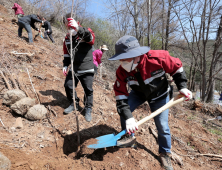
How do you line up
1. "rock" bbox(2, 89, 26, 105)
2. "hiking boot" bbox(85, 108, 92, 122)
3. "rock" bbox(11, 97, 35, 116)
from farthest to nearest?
"hiking boot" bbox(85, 108, 92, 122)
"rock" bbox(2, 89, 26, 105)
"rock" bbox(11, 97, 35, 116)

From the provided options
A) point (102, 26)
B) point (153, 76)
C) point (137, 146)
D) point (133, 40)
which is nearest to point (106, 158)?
point (137, 146)

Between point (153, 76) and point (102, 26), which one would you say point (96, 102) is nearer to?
point (153, 76)

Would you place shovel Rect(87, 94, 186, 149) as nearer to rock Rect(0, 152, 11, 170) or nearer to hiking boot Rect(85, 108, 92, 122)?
hiking boot Rect(85, 108, 92, 122)

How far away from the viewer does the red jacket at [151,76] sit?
5.80 ft

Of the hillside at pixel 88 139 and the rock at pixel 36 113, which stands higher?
the rock at pixel 36 113

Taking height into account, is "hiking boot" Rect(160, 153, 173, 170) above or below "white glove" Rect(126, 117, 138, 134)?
below

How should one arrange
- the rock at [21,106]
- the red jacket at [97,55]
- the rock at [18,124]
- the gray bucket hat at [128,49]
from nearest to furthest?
the gray bucket hat at [128,49], the rock at [18,124], the rock at [21,106], the red jacket at [97,55]

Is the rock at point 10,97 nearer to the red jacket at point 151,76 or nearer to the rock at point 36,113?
the rock at point 36,113

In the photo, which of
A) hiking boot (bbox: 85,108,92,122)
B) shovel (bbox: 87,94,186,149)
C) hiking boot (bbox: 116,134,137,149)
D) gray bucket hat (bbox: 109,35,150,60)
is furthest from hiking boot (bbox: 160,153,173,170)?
gray bucket hat (bbox: 109,35,150,60)

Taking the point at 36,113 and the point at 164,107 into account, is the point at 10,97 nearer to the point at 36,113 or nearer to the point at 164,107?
the point at 36,113

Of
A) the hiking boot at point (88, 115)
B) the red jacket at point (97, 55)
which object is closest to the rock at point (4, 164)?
the hiking boot at point (88, 115)

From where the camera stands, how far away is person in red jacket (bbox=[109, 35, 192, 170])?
5.38 ft

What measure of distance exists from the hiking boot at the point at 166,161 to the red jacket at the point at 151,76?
88 cm

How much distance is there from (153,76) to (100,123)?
1.56m
